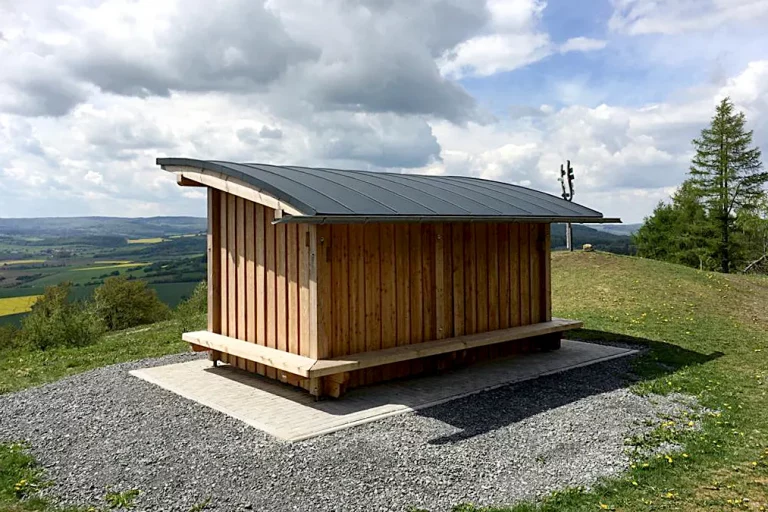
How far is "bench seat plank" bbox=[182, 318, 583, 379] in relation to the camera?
7387 mm

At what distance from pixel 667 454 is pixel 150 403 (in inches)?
239

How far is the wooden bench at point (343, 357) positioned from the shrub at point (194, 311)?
19.3 ft

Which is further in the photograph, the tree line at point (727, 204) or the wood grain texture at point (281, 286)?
the tree line at point (727, 204)

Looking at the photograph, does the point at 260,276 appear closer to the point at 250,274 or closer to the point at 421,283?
the point at 250,274

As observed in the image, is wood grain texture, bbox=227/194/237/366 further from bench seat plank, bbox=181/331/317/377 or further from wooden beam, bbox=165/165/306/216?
wooden beam, bbox=165/165/306/216

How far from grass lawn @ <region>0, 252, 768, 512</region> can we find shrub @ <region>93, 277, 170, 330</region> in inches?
924

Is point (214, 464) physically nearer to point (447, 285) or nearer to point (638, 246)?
point (447, 285)

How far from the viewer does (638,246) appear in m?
49.8

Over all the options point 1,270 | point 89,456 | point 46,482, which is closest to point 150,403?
point 89,456

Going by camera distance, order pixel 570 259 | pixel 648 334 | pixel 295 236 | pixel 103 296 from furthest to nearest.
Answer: pixel 103 296
pixel 570 259
pixel 648 334
pixel 295 236

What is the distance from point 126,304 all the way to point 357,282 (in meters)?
33.0

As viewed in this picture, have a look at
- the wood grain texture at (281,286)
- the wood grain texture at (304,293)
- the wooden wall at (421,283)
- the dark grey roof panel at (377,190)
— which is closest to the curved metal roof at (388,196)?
the dark grey roof panel at (377,190)

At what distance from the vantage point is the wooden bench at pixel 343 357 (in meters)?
7.39

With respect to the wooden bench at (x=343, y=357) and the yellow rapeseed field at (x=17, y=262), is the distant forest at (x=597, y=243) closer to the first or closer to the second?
the wooden bench at (x=343, y=357)
